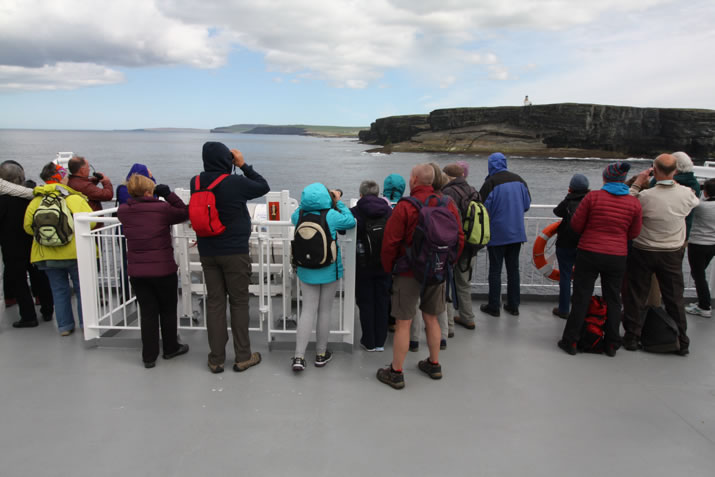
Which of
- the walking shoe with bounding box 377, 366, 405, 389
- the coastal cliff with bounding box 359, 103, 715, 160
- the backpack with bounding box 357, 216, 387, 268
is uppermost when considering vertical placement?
the coastal cliff with bounding box 359, 103, 715, 160

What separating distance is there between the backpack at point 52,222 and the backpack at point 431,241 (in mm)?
2980

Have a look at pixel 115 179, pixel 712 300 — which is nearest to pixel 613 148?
pixel 115 179

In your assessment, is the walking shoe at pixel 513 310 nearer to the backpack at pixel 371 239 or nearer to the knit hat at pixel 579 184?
the knit hat at pixel 579 184

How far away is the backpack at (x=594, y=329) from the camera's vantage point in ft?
12.9

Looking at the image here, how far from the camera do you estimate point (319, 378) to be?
3432 mm

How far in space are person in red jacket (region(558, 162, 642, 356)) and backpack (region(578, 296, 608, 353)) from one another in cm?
8

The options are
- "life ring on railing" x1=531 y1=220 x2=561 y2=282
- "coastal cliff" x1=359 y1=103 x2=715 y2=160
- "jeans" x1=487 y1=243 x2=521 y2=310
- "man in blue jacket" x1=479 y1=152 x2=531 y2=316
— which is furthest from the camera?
"coastal cliff" x1=359 y1=103 x2=715 y2=160

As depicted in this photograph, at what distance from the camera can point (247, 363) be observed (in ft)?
11.6

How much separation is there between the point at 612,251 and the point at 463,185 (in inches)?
53.1

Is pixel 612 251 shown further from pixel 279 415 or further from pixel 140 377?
pixel 140 377

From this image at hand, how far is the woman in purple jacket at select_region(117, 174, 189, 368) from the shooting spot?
3324 millimetres

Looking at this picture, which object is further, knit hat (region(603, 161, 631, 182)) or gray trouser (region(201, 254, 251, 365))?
knit hat (region(603, 161, 631, 182))

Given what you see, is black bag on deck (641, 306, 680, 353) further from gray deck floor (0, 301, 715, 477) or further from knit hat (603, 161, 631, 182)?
knit hat (603, 161, 631, 182)

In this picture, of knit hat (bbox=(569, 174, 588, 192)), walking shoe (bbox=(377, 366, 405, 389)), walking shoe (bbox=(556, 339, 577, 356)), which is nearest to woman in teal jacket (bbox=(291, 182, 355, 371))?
walking shoe (bbox=(377, 366, 405, 389))
